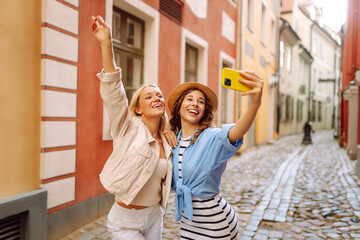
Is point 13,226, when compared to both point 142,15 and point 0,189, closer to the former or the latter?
point 0,189

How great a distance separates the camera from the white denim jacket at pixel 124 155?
1.81 metres

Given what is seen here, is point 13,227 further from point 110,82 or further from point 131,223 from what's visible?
point 110,82

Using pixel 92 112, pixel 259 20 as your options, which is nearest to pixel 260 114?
pixel 259 20

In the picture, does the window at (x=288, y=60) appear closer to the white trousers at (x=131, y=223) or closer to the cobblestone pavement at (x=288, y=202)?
the cobblestone pavement at (x=288, y=202)

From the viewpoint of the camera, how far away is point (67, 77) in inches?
146

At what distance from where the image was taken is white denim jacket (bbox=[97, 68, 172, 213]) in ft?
5.95

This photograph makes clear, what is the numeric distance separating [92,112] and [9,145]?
1.27 m

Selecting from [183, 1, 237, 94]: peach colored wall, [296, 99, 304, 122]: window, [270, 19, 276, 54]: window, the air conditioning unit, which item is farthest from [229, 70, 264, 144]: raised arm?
the air conditioning unit

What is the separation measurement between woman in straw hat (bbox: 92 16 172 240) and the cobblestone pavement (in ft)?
6.19

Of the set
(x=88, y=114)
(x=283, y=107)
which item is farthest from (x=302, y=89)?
(x=88, y=114)

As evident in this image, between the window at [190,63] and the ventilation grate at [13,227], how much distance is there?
5261 mm

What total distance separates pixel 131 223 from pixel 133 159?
42 cm

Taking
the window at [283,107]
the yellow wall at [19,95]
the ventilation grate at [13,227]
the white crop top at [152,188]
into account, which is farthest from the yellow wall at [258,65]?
the white crop top at [152,188]

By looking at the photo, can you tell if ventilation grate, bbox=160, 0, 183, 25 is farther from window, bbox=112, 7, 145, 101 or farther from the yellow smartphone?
the yellow smartphone
